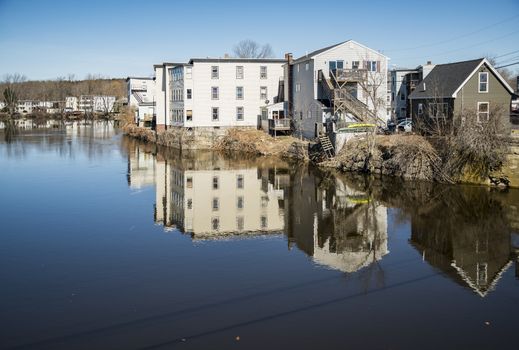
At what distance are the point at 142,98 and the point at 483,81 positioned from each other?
6737 cm

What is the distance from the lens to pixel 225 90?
61344mm

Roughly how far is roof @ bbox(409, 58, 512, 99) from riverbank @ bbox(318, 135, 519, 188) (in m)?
5.67

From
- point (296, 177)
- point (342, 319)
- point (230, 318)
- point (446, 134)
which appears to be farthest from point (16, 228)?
point (446, 134)

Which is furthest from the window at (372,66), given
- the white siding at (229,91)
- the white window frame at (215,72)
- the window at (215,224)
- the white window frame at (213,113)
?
the window at (215,224)

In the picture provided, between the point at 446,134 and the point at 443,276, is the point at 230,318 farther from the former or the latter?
the point at 446,134

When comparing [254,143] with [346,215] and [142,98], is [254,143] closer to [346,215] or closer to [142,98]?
[346,215]

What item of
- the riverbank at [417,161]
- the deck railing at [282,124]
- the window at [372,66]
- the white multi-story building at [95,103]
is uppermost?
the white multi-story building at [95,103]

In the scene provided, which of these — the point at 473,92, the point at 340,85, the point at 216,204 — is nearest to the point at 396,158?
the point at 473,92

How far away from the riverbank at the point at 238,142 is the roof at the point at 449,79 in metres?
11.8

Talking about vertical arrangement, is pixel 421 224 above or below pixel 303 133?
below

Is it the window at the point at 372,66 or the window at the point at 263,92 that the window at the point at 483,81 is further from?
the window at the point at 263,92

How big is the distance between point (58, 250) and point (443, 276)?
47.4 ft

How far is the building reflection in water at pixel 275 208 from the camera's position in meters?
22.9

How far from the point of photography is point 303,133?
A: 55719 millimetres
